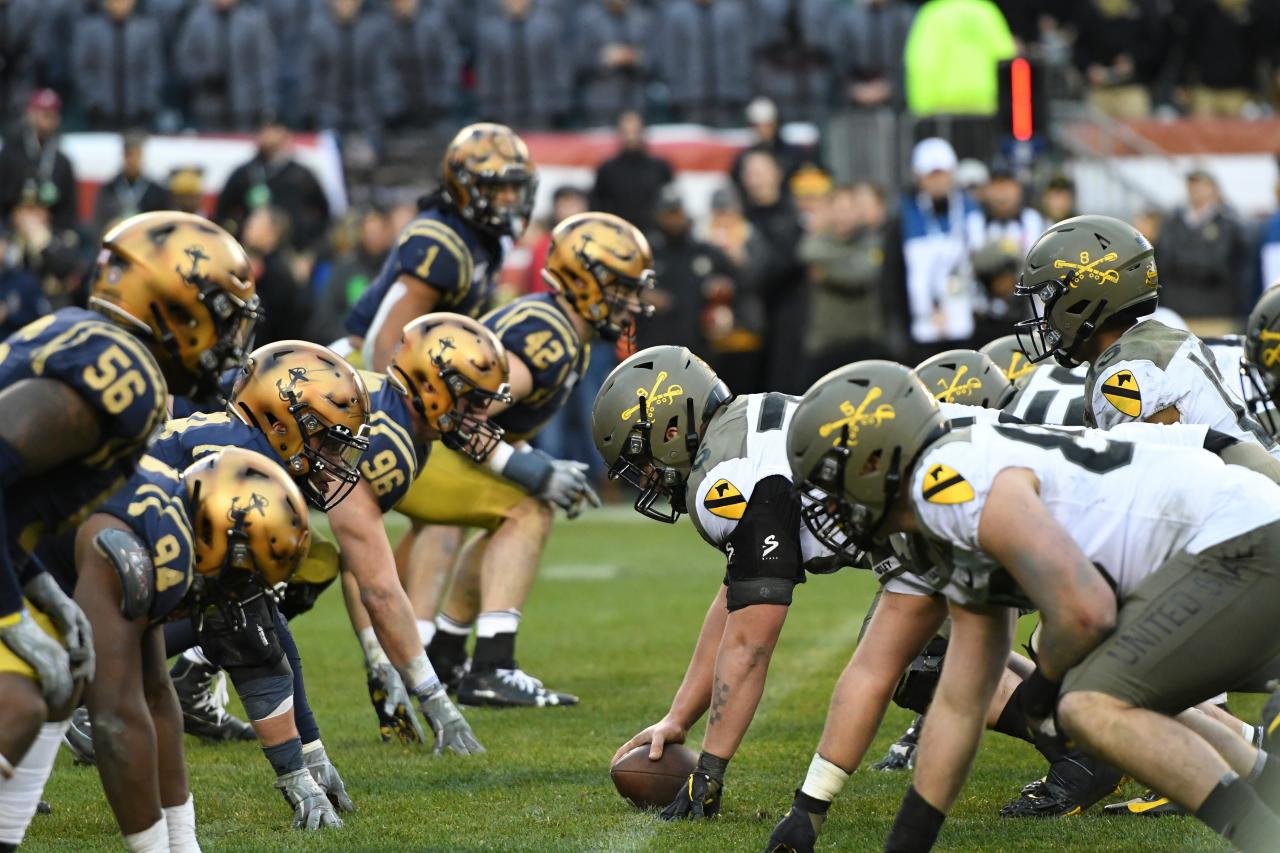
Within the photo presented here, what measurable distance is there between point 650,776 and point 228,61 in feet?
38.4

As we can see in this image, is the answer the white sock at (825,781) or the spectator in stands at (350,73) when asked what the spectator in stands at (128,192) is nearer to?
the spectator in stands at (350,73)

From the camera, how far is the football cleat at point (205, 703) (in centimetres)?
670

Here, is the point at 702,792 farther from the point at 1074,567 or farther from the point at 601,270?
the point at 601,270

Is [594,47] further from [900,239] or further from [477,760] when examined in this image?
[477,760]

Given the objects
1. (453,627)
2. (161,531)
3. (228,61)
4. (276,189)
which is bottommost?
(453,627)

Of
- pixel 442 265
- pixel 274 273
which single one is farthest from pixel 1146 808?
pixel 274 273

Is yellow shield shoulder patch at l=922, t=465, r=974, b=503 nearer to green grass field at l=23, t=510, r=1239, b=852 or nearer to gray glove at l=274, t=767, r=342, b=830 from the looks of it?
green grass field at l=23, t=510, r=1239, b=852

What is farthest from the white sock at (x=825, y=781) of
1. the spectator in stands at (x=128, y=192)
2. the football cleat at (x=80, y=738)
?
the spectator in stands at (x=128, y=192)

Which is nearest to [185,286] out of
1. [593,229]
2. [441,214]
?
[593,229]

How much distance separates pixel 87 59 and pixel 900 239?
7.31m

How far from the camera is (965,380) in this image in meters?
6.24

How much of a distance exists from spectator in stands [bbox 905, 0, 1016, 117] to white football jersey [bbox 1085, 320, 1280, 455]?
8.73 metres

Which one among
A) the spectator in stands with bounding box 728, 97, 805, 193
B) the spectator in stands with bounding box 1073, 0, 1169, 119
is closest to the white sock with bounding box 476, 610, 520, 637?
the spectator in stands with bounding box 728, 97, 805, 193

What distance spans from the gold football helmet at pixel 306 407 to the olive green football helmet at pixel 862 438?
1.65 m
